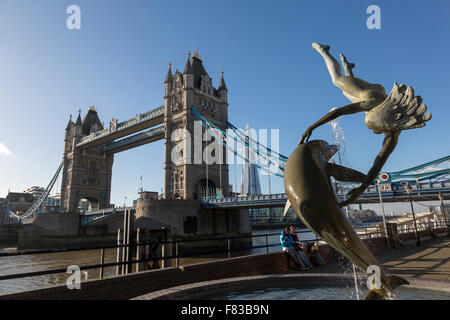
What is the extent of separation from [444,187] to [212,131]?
25436mm

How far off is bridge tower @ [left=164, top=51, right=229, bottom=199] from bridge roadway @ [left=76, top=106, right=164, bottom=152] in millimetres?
3362

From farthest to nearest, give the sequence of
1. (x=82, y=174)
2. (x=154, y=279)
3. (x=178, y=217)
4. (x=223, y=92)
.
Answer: (x=82, y=174), (x=223, y=92), (x=178, y=217), (x=154, y=279)

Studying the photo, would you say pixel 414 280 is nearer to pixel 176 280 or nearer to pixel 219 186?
pixel 176 280

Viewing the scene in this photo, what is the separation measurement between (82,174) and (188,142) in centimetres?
2791

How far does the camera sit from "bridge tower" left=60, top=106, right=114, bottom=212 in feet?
167

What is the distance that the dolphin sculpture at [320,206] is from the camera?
3.03 meters

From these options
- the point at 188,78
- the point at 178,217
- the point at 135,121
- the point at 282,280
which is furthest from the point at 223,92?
the point at 282,280

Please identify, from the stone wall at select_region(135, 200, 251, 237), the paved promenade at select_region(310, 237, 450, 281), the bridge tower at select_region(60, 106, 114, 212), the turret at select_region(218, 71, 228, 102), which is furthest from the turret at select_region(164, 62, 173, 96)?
the paved promenade at select_region(310, 237, 450, 281)

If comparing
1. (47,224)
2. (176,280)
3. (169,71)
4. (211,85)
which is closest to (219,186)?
(211,85)

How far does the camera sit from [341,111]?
3445 millimetres

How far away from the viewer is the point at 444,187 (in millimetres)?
20484

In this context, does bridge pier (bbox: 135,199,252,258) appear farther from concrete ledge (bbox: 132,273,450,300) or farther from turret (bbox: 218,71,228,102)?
concrete ledge (bbox: 132,273,450,300)

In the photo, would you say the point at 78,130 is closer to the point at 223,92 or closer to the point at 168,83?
the point at 168,83

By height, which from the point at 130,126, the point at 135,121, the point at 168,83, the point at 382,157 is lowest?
the point at 382,157
